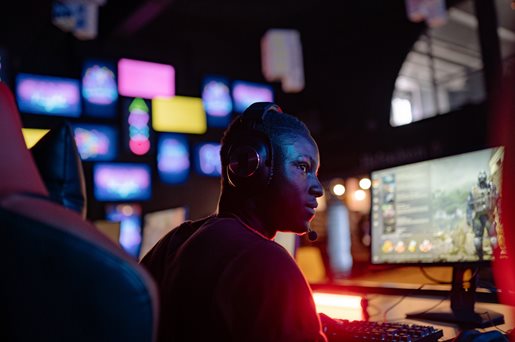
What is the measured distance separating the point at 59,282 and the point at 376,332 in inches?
31.2

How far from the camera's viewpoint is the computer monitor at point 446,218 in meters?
1.32

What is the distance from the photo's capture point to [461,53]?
9.06m

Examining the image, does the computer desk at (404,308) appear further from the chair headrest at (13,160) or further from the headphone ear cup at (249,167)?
the chair headrest at (13,160)

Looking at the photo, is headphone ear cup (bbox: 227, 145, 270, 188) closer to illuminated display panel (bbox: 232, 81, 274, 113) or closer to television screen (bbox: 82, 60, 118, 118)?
television screen (bbox: 82, 60, 118, 118)

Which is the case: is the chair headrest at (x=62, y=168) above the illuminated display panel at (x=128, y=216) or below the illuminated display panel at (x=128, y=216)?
above

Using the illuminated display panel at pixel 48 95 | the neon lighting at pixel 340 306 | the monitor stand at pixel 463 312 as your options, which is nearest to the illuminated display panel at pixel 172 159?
the illuminated display panel at pixel 48 95

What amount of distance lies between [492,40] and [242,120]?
4388 mm

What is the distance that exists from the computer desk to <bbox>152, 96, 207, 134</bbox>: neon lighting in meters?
4.56

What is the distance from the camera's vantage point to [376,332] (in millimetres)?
1056

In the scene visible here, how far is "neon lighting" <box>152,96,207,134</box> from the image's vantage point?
238 inches

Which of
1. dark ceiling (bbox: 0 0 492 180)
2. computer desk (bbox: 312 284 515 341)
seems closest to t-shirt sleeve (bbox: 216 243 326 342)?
computer desk (bbox: 312 284 515 341)

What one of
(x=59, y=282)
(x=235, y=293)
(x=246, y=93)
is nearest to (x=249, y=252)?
(x=235, y=293)

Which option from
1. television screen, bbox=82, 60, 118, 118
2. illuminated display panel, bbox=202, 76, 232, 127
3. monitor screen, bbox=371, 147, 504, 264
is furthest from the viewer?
illuminated display panel, bbox=202, 76, 232, 127

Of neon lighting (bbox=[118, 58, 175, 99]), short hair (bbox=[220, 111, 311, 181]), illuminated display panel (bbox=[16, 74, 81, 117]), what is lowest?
short hair (bbox=[220, 111, 311, 181])
